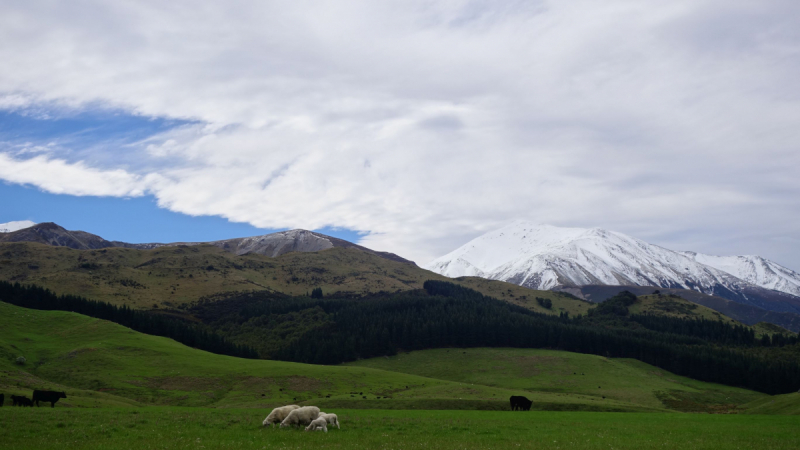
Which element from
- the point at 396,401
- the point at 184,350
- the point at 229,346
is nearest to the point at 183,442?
the point at 396,401

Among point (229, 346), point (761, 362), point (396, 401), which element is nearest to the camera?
point (396, 401)

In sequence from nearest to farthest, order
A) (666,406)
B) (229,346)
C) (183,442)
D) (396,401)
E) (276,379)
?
(183,442) < (396,401) < (276,379) < (666,406) < (229,346)

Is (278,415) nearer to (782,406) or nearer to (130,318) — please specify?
(782,406)

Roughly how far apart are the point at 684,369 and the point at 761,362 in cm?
2128

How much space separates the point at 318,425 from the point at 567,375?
406 feet

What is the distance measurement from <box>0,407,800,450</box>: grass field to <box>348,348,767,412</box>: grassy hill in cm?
8372

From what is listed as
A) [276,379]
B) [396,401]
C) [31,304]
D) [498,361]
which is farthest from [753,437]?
[31,304]

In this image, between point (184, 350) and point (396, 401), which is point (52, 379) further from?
point (396, 401)

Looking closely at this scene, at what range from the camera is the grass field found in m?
25.3

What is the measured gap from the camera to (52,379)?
8581 centimetres

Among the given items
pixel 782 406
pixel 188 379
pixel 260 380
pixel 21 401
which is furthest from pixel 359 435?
pixel 188 379

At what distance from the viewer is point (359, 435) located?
29.9 m

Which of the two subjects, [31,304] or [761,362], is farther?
[31,304]

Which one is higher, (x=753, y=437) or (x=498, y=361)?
(x=753, y=437)
